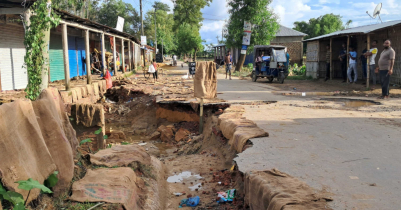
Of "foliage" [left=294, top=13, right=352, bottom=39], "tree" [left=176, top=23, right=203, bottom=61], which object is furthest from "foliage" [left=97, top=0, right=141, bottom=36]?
"foliage" [left=294, top=13, right=352, bottom=39]

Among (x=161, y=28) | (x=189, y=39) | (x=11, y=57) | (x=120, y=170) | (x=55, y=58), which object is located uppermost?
(x=161, y=28)

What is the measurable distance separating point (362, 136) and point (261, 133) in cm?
174

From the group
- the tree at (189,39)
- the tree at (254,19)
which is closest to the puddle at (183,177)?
the tree at (254,19)

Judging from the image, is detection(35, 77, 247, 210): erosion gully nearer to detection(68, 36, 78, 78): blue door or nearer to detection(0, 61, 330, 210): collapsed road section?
detection(0, 61, 330, 210): collapsed road section

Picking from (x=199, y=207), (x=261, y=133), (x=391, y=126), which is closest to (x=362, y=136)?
(x=391, y=126)

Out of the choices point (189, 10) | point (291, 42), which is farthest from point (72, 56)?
point (189, 10)

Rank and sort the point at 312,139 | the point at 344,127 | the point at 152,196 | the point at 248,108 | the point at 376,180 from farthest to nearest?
the point at 248,108
the point at 344,127
the point at 312,139
the point at 152,196
the point at 376,180

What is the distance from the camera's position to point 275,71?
19.4 meters

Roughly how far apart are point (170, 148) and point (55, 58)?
10.8m

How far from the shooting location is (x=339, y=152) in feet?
15.9

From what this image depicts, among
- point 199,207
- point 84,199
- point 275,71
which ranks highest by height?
point 275,71

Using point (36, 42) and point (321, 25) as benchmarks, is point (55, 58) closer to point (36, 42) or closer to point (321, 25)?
point (36, 42)

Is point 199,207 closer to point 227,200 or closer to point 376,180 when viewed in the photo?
point 227,200

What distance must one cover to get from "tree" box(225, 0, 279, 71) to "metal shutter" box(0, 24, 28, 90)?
18.3m
